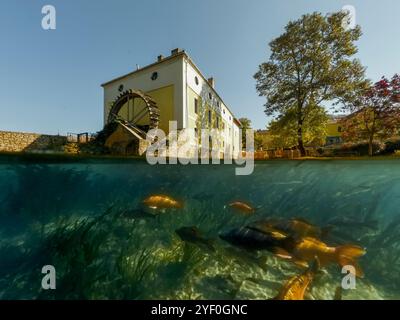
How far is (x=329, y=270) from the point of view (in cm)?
759

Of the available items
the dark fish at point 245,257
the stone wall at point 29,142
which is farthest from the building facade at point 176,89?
the dark fish at point 245,257

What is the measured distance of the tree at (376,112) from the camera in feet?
42.6

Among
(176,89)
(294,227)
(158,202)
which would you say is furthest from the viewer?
(176,89)

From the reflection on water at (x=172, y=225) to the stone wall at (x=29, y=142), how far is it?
9.35ft

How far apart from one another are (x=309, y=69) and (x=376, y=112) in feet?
18.1

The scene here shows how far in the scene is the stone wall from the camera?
1373 cm

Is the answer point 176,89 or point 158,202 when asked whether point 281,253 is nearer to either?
point 158,202

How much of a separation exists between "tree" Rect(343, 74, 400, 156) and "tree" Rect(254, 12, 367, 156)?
904 millimetres

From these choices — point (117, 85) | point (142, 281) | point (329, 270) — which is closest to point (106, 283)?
point (142, 281)

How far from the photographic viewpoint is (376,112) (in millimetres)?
13336

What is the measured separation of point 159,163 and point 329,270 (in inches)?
374

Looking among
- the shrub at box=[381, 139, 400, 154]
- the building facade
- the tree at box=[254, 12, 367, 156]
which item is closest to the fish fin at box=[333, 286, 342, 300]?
the tree at box=[254, 12, 367, 156]

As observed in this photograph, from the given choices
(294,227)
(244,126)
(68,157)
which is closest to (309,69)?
(294,227)

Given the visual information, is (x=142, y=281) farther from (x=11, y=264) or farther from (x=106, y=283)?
(x=11, y=264)
